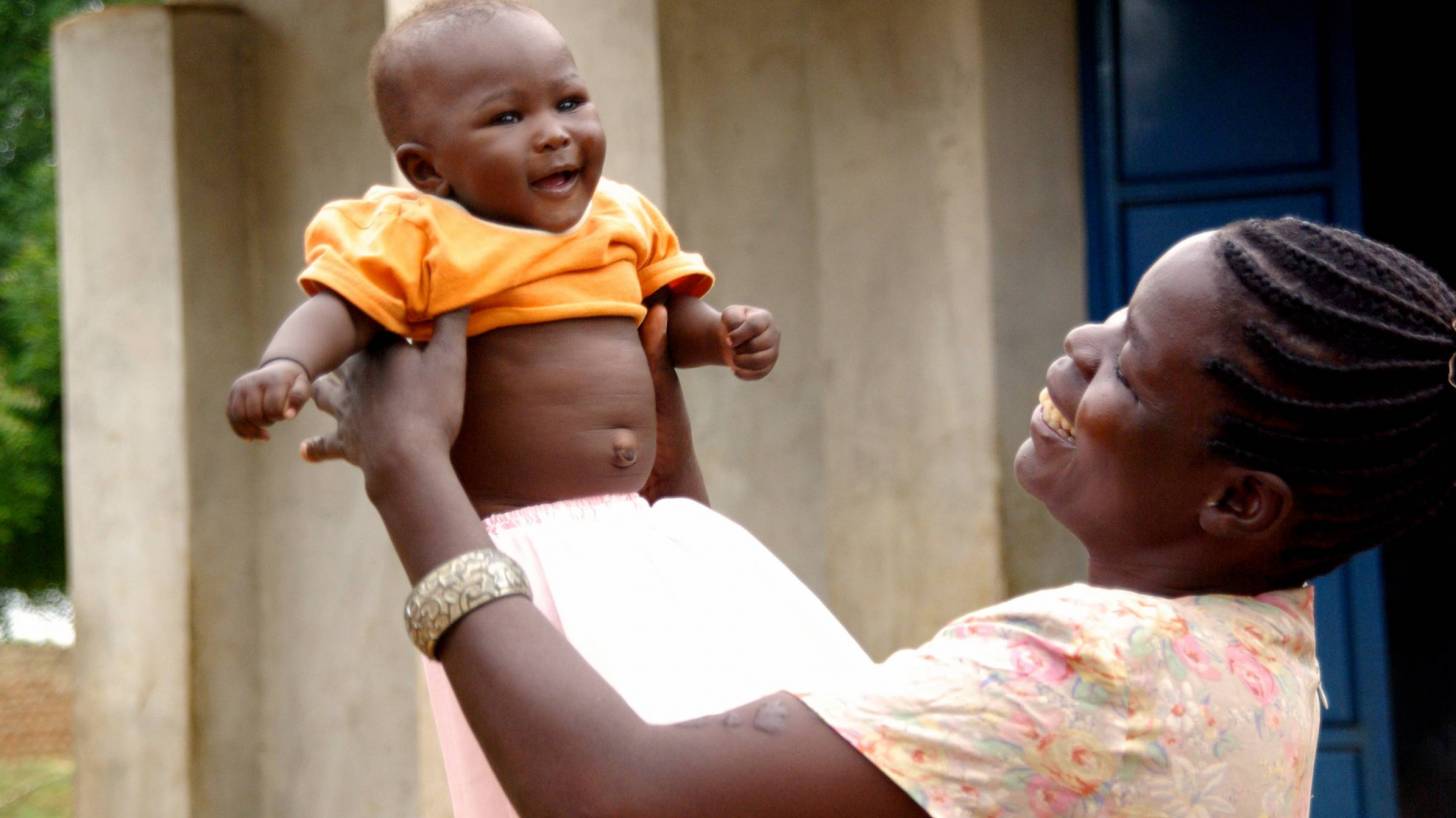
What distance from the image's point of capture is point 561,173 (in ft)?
6.83

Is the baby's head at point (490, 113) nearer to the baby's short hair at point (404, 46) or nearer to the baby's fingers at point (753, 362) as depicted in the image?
the baby's short hair at point (404, 46)

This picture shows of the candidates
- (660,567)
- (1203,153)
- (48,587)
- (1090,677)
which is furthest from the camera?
(48,587)

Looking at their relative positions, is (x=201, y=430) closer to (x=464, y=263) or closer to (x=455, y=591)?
(x=464, y=263)

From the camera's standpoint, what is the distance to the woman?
4.80 ft

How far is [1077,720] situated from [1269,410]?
0.31m

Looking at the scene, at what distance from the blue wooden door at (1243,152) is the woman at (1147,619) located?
3.58 metres

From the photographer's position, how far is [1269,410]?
60.0 inches

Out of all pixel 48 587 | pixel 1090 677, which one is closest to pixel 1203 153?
pixel 1090 677

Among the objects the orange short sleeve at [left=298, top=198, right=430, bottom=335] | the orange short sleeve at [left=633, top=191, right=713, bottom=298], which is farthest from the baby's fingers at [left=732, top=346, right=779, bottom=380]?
the orange short sleeve at [left=298, top=198, right=430, bottom=335]

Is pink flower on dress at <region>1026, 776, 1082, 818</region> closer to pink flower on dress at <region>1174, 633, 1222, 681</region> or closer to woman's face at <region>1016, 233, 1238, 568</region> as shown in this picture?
pink flower on dress at <region>1174, 633, 1222, 681</region>

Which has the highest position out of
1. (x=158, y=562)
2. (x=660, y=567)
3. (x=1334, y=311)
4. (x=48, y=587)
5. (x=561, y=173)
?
(x=561, y=173)

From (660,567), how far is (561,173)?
478 mm

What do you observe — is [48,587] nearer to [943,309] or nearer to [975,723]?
[943,309]

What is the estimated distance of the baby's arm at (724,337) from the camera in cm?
215
